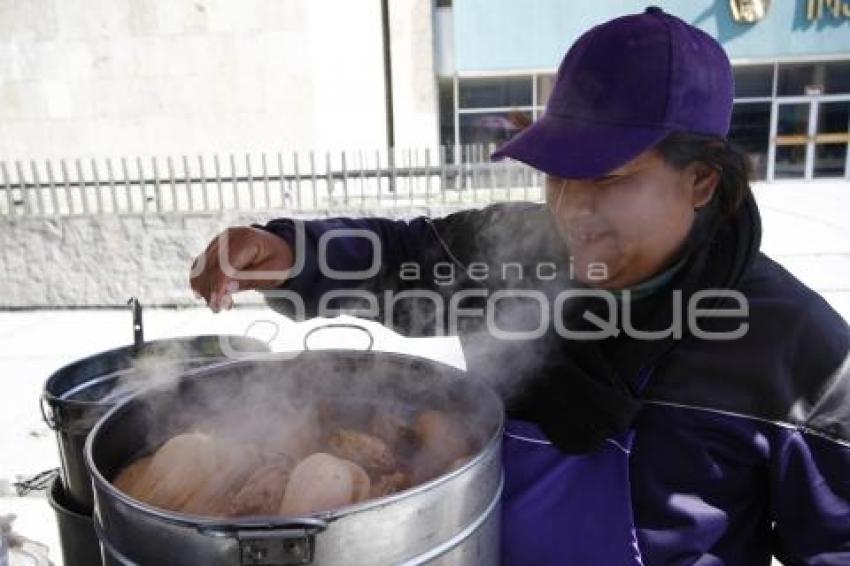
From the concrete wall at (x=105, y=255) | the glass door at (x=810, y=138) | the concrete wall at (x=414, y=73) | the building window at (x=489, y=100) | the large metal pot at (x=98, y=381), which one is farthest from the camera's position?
the glass door at (x=810, y=138)

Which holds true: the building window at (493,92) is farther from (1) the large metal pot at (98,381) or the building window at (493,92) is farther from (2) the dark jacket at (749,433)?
(2) the dark jacket at (749,433)

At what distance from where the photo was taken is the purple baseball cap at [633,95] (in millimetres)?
1331

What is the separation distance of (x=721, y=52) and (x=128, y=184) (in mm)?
6605

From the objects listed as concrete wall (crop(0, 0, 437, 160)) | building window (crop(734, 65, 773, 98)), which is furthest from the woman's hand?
building window (crop(734, 65, 773, 98))

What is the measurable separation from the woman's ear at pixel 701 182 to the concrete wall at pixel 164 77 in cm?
856

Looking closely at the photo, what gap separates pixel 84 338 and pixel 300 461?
17.7 feet

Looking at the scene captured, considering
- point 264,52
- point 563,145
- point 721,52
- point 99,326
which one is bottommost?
point 99,326

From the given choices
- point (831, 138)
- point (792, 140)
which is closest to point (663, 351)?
point (792, 140)

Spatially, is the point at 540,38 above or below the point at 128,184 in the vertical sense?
above

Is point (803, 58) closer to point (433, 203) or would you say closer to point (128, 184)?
point (433, 203)

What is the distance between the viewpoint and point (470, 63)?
15039 mm

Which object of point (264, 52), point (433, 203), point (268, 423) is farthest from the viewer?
point (264, 52)

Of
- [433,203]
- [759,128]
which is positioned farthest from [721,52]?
[759,128]

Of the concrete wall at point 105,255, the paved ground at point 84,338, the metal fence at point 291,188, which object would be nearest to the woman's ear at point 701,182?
the paved ground at point 84,338
